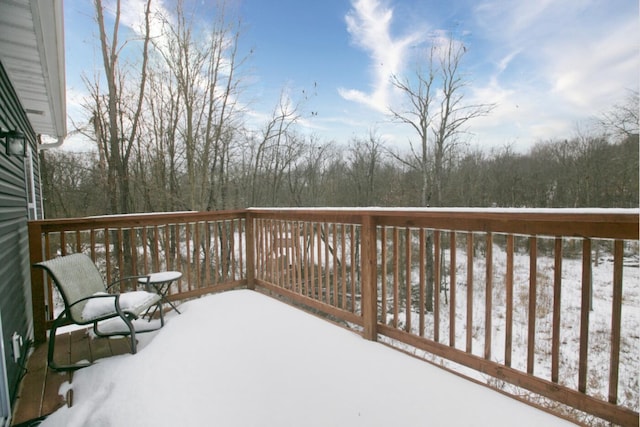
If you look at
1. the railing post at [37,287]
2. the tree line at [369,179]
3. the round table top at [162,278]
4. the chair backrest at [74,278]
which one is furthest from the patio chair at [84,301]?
the tree line at [369,179]

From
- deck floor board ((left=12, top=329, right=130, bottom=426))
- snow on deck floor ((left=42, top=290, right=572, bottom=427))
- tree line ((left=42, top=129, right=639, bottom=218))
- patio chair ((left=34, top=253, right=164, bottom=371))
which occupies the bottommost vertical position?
deck floor board ((left=12, top=329, right=130, bottom=426))

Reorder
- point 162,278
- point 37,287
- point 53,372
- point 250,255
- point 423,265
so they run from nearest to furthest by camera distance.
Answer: point 53,372, point 423,265, point 37,287, point 162,278, point 250,255

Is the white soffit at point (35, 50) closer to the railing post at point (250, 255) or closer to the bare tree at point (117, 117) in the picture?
the railing post at point (250, 255)

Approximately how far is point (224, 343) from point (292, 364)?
64 cm

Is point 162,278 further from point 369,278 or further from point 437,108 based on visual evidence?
point 437,108

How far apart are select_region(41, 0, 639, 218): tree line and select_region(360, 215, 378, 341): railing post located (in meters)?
9.09

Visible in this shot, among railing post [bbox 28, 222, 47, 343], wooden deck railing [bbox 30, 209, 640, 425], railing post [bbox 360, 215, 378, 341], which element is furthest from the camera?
railing post [bbox 28, 222, 47, 343]

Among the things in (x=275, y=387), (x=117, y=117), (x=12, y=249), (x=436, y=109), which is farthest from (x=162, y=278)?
(x=436, y=109)

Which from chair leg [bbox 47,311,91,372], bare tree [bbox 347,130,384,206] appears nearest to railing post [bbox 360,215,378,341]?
chair leg [bbox 47,311,91,372]

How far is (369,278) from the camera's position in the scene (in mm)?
2688

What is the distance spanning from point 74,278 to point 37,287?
0.63m

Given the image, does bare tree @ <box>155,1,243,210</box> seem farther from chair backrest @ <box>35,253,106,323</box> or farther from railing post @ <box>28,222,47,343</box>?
chair backrest @ <box>35,253,106,323</box>

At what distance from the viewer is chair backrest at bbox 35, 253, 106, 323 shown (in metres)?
2.30

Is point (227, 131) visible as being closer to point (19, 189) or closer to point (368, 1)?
point (368, 1)
